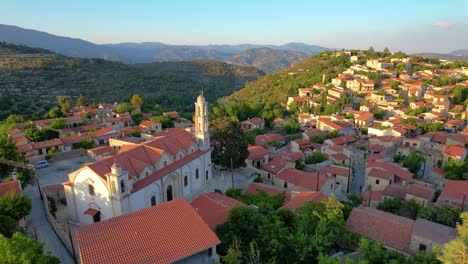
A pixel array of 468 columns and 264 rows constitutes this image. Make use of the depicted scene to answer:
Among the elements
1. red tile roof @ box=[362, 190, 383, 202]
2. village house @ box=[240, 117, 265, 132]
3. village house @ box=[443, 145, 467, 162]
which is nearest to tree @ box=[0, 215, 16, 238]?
red tile roof @ box=[362, 190, 383, 202]

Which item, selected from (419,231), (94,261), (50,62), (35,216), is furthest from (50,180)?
(50,62)

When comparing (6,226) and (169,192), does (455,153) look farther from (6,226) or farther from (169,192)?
(6,226)

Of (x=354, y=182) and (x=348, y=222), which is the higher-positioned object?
(x=348, y=222)

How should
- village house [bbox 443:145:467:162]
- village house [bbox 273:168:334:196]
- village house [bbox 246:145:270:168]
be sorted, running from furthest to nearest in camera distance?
village house [bbox 443:145:467:162]
village house [bbox 246:145:270:168]
village house [bbox 273:168:334:196]

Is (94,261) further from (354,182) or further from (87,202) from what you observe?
(354,182)

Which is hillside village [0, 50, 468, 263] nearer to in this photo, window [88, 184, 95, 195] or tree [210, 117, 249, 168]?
window [88, 184, 95, 195]
